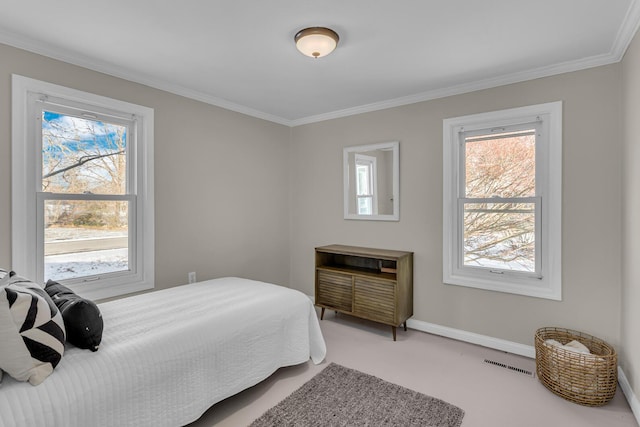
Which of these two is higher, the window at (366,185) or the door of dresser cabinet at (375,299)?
the window at (366,185)

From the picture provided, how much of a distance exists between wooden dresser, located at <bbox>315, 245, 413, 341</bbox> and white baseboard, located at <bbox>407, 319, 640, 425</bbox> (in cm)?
18

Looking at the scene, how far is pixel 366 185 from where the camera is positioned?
3924mm

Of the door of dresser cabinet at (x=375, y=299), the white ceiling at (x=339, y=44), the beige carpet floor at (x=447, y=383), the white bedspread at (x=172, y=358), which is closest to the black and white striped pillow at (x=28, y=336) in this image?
the white bedspread at (x=172, y=358)

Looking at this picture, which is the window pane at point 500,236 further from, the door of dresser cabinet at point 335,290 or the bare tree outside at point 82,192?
the bare tree outside at point 82,192

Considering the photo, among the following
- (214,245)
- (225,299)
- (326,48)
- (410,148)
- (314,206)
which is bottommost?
(225,299)

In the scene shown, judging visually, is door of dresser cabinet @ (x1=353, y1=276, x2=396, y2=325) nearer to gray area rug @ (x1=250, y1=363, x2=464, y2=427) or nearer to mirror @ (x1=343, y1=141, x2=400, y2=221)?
mirror @ (x1=343, y1=141, x2=400, y2=221)

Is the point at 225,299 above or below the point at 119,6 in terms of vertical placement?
below

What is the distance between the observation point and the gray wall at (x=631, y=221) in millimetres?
2133

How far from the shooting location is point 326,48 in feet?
7.48

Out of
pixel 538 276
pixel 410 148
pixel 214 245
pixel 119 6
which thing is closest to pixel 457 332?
pixel 538 276

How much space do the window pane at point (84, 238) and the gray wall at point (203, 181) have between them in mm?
258

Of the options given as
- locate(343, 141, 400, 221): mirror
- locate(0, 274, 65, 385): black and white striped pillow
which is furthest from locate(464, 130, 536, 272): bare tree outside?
locate(0, 274, 65, 385): black and white striped pillow

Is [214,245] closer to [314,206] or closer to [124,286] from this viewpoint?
[124,286]

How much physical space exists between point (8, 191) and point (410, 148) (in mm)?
3411
